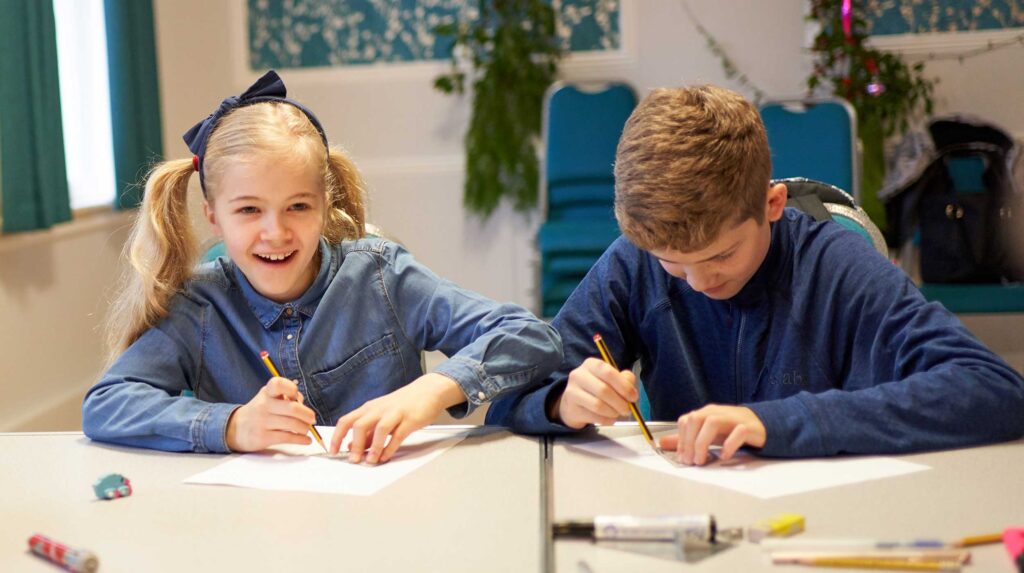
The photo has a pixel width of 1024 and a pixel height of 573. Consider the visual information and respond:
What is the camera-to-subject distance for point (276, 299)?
5.47 feet

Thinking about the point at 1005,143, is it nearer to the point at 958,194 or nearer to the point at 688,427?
the point at 958,194

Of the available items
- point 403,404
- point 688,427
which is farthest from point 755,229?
point 403,404

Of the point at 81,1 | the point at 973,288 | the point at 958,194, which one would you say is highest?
the point at 81,1

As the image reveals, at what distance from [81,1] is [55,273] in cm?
109

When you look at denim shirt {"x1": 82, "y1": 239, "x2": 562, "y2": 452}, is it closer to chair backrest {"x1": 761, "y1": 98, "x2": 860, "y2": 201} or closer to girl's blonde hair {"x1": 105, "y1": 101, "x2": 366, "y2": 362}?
girl's blonde hair {"x1": 105, "y1": 101, "x2": 366, "y2": 362}

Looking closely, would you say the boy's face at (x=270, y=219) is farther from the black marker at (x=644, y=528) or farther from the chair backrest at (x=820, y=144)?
the chair backrest at (x=820, y=144)

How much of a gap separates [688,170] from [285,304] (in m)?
0.66

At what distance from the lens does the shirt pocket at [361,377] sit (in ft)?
5.47

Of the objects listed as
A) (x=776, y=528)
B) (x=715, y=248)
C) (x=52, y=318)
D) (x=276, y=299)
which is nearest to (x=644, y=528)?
(x=776, y=528)

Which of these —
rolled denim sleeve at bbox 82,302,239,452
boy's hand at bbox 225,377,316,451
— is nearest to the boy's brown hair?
boy's hand at bbox 225,377,316,451

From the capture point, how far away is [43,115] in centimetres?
342

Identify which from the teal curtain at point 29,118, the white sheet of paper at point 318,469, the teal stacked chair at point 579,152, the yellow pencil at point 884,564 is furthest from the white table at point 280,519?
the teal stacked chair at point 579,152

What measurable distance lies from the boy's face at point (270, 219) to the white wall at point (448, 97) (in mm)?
3103

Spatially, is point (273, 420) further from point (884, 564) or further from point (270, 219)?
point (884, 564)
